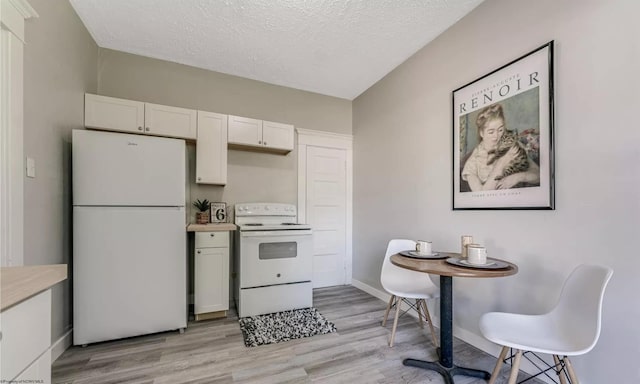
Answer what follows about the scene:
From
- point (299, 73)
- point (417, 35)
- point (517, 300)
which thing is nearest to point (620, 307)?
point (517, 300)

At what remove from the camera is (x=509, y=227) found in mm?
1889

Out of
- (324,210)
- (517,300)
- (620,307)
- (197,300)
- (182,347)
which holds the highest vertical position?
(324,210)

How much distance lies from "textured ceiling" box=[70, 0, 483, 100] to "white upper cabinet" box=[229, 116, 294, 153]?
2.25 feet

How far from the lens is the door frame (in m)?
3.59

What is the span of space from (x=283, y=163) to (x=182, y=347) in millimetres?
2260

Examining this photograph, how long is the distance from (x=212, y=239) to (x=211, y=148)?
97 centimetres

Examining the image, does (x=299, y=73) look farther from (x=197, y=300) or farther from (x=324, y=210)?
(x=197, y=300)

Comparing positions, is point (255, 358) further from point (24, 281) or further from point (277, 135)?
point (277, 135)

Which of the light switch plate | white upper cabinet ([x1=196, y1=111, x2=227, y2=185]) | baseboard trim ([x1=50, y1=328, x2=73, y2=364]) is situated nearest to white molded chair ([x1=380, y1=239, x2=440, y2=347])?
white upper cabinet ([x1=196, y1=111, x2=227, y2=185])

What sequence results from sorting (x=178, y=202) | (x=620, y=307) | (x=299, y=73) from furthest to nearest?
(x=299, y=73), (x=178, y=202), (x=620, y=307)

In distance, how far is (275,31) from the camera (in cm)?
241

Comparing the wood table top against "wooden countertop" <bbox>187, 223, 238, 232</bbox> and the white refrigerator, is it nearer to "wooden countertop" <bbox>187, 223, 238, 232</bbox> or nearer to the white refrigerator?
"wooden countertop" <bbox>187, 223, 238, 232</bbox>

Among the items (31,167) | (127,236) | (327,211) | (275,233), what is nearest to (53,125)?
(31,167)

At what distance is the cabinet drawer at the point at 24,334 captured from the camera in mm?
670
